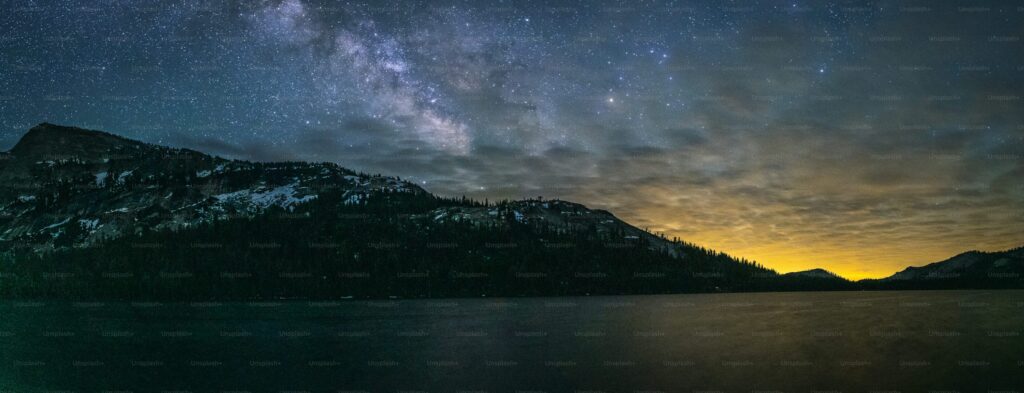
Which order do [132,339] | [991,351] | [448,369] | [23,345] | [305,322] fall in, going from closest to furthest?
[448,369]
[991,351]
[23,345]
[132,339]
[305,322]

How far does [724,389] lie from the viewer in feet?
168

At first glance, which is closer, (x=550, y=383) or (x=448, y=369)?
(x=550, y=383)

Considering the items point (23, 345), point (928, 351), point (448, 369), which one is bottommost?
point (23, 345)

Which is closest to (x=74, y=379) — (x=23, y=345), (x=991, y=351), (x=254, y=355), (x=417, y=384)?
(x=254, y=355)

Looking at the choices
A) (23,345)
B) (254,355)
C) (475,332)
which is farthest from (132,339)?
(475,332)

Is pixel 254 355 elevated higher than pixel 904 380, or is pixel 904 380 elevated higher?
pixel 904 380

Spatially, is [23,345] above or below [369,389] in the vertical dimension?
below

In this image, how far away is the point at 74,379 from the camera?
6272 centimetres

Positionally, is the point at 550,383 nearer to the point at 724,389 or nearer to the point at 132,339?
the point at 724,389

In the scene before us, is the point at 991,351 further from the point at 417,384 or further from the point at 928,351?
the point at 417,384

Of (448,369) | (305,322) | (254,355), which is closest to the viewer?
(448,369)

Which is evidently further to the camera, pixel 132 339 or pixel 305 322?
pixel 305 322

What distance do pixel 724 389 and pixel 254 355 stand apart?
65.3 metres

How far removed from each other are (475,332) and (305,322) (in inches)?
2199
